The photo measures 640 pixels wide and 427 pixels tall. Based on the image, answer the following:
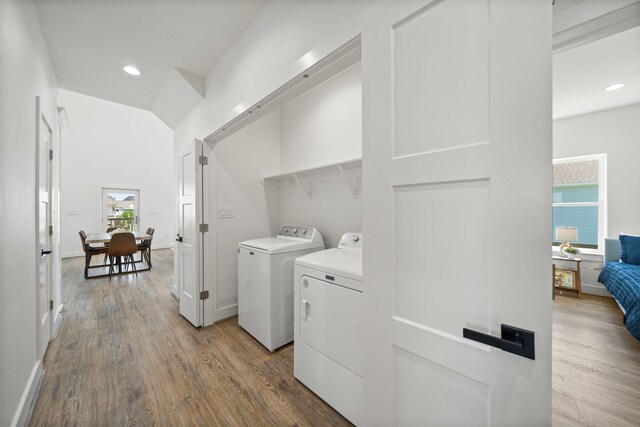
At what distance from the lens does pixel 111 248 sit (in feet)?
14.6

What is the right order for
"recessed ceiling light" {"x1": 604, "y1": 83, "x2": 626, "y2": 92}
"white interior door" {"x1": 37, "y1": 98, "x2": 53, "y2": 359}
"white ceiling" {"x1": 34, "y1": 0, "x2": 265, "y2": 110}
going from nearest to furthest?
"white ceiling" {"x1": 34, "y1": 0, "x2": 265, "y2": 110}
"white interior door" {"x1": 37, "y1": 98, "x2": 53, "y2": 359}
"recessed ceiling light" {"x1": 604, "y1": 83, "x2": 626, "y2": 92}

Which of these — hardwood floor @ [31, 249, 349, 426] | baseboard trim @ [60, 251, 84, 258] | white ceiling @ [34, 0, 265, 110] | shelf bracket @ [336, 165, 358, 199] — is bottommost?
hardwood floor @ [31, 249, 349, 426]

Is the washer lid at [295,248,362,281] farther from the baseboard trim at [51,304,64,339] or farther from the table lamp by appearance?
the table lamp

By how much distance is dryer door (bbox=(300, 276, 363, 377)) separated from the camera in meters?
1.37

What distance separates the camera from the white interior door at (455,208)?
2.03 ft

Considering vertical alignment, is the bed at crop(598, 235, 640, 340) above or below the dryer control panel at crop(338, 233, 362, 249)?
below

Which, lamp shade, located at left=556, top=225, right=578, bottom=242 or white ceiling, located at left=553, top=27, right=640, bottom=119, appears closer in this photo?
white ceiling, located at left=553, top=27, right=640, bottom=119

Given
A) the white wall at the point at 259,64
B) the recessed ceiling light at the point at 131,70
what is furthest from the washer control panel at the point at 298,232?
the recessed ceiling light at the point at 131,70

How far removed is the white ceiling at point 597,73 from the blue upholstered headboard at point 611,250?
72.7 inches

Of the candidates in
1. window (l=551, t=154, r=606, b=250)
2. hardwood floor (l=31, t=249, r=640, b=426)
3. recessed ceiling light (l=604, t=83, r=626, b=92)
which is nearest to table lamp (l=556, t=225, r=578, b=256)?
window (l=551, t=154, r=606, b=250)

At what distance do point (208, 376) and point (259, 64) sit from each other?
7.62 ft

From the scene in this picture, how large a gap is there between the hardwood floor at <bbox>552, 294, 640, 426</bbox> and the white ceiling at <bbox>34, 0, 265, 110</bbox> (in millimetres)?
3450

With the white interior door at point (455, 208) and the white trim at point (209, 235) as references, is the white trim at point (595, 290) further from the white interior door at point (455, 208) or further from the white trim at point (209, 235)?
the white trim at point (209, 235)

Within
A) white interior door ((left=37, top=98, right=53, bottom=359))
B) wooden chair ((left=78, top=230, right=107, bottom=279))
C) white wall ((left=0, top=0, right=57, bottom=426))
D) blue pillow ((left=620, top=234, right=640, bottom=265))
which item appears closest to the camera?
white wall ((left=0, top=0, right=57, bottom=426))
